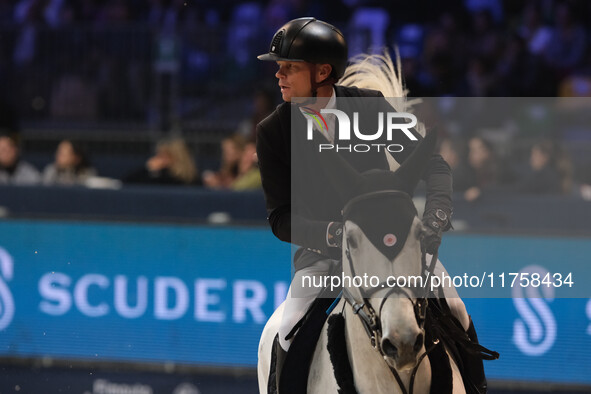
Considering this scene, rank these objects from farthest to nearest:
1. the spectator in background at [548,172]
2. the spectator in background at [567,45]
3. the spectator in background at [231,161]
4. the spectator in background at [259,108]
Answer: the spectator in background at [567,45], the spectator in background at [259,108], the spectator in background at [231,161], the spectator in background at [548,172]

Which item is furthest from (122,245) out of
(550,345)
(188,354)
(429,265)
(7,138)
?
(429,265)

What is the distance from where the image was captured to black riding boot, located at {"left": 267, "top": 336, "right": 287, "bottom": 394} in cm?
372

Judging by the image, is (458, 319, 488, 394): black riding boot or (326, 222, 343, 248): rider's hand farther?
(458, 319, 488, 394): black riding boot

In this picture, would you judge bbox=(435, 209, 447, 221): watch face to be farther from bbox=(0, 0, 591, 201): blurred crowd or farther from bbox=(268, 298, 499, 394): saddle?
bbox=(0, 0, 591, 201): blurred crowd

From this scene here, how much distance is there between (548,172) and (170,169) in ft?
11.5

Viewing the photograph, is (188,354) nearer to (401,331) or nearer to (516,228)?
(516,228)

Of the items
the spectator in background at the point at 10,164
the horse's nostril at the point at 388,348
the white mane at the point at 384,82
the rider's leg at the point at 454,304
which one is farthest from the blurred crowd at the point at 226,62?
the horse's nostril at the point at 388,348

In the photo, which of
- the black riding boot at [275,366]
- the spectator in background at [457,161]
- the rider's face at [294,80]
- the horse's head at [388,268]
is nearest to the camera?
the horse's head at [388,268]

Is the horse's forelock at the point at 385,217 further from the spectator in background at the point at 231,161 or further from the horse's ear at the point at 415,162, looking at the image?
the spectator in background at the point at 231,161

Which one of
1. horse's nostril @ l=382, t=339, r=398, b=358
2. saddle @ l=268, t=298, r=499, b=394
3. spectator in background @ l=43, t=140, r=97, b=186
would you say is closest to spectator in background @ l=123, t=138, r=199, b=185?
spectator in background @ l=43, t=140, r=97, b=186

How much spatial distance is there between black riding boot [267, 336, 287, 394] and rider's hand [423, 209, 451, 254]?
878mm

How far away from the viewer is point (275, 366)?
394 cm

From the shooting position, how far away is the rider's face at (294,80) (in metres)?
3.83

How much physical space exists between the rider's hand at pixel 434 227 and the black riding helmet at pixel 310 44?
855 mm
